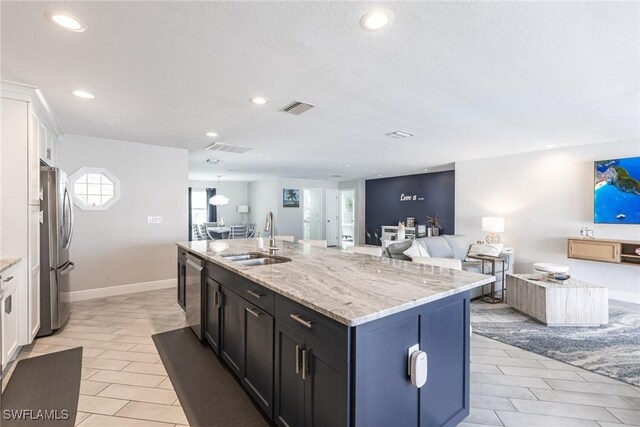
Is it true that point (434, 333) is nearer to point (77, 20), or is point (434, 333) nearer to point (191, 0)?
point (191, 0)

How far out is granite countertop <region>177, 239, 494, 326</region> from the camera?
1.29m

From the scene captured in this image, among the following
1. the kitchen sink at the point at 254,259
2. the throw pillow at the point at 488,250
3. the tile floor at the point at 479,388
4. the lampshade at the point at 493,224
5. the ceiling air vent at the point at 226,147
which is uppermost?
the ceiling air vent at the point at 226,147

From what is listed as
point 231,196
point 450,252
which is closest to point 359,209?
point 231,196

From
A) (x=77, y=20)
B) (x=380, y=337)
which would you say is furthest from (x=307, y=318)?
(x=77, y=20)

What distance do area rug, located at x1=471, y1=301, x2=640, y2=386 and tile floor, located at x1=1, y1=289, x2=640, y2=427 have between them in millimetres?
163

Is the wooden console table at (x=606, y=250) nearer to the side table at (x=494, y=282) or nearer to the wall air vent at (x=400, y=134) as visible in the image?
the side table at (x=494, y=282)

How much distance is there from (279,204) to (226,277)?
745cm

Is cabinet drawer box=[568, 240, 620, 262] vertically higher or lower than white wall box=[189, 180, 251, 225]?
lower

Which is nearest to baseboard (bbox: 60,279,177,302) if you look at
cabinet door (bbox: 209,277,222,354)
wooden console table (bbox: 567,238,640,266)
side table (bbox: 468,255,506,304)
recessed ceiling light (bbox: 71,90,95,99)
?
cabinet door (bbox: 209,277,222,354)

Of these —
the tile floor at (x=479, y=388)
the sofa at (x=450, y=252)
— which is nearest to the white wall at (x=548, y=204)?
the sofa at (x=450, y=252)

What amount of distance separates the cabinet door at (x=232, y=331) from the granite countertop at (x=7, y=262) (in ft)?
5.15

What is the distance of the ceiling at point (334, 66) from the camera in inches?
63.2

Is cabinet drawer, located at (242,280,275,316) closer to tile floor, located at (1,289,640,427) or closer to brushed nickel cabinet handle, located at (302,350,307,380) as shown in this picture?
brushed nickel cabinet handle, located at (302,350,307,380)

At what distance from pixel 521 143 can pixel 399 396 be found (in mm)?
4629
